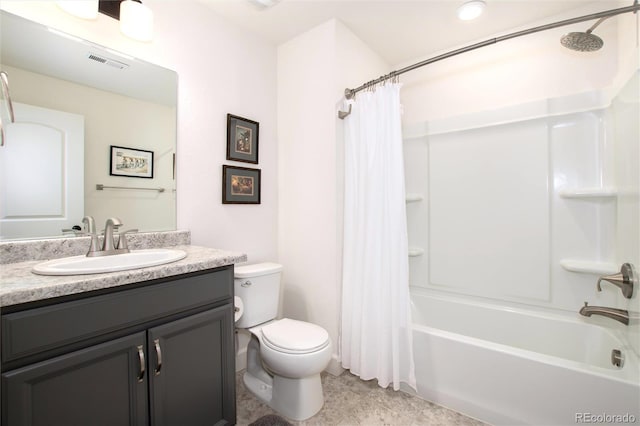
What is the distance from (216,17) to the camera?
75.9 inches

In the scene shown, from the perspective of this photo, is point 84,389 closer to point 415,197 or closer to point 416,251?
point 416,251

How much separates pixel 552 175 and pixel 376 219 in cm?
128

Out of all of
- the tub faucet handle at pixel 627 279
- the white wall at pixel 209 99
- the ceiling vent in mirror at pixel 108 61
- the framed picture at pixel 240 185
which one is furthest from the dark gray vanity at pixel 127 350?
the tub faucet handle at pixel 627 279

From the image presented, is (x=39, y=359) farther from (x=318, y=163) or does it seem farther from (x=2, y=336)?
(x=318, y=163)

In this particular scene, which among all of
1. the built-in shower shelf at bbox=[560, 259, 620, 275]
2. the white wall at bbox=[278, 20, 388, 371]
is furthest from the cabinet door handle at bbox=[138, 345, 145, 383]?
the built-in shower shelf at bbox=[560, 259, 620, 275]

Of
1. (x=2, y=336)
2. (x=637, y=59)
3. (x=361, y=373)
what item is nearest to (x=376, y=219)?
(x=361, y=373)

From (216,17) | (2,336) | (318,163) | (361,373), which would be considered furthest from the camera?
(318,163)

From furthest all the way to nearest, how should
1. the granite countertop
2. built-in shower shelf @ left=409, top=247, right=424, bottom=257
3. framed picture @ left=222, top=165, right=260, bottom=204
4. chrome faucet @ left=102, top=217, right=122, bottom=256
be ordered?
built-in shower shelf @ left=409, top=247, right=424, bottom=257 → framed picture @ left=222, top=165, right=260, bottom=204 → chrome faucet @ left=102, top=217, right=122, bottom=256 → the granite countertop

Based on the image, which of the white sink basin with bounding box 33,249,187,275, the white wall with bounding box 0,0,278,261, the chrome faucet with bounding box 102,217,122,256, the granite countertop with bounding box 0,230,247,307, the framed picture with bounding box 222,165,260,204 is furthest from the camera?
the framed picture with bounding box 222,165,260,204

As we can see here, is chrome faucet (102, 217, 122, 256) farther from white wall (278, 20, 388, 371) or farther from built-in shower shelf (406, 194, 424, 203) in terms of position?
built-in shower shelf (406, 194, 424, 203)

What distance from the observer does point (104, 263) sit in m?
1.26

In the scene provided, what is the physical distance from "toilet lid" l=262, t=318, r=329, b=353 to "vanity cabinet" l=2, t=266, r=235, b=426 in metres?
0.25

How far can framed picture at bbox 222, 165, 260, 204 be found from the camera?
6.42 ft

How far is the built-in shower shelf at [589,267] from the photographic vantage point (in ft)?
5.63
